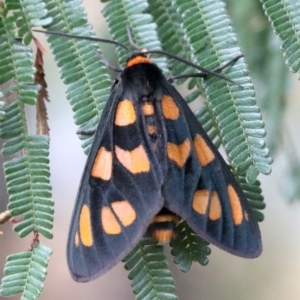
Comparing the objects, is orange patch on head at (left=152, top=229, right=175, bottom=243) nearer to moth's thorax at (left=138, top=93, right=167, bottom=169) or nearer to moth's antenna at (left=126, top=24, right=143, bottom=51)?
moth's thorax at (left=138, top=93, right=167, bottom=169)

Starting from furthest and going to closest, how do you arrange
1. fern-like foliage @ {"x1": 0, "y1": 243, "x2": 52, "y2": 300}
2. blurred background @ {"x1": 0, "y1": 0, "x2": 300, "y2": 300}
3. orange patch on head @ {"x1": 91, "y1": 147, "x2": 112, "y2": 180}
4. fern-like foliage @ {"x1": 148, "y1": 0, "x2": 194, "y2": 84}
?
blurred background @ {"x1": 0, "y1": 0, "x2": 300, "y2": 300} → fern-like foliage @ {"x1": 148, "y1": 0, "x2": 194, "y2": 84} → orange patch on head @ {"x1": 91, "y1": 147, "x2": 112, "y2": 180} → fern-like foliage @ {"x1": 0, "y1": 243, "x2": 52, "y2": 300}

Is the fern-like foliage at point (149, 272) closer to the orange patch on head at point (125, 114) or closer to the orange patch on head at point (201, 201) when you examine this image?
the orange patch on head at point (201, 201)

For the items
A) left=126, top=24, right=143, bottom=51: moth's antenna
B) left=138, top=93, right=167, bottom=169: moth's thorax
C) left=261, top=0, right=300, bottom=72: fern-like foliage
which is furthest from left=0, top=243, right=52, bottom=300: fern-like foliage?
left=261, top=0, right=300, bottom=72: fern-like foliage

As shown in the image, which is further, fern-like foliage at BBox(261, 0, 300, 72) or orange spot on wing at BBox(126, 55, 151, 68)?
orange spot on wing at BBox(126, 55, 151, 68)

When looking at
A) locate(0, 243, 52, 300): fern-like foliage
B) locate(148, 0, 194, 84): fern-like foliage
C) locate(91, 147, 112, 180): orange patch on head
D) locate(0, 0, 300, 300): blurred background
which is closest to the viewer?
locate(0, 243, 52, 300): fern-like foliage

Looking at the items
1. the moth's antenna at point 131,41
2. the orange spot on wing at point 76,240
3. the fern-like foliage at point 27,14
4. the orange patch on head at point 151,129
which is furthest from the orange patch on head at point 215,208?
the fern-like foliage at point 27,14
